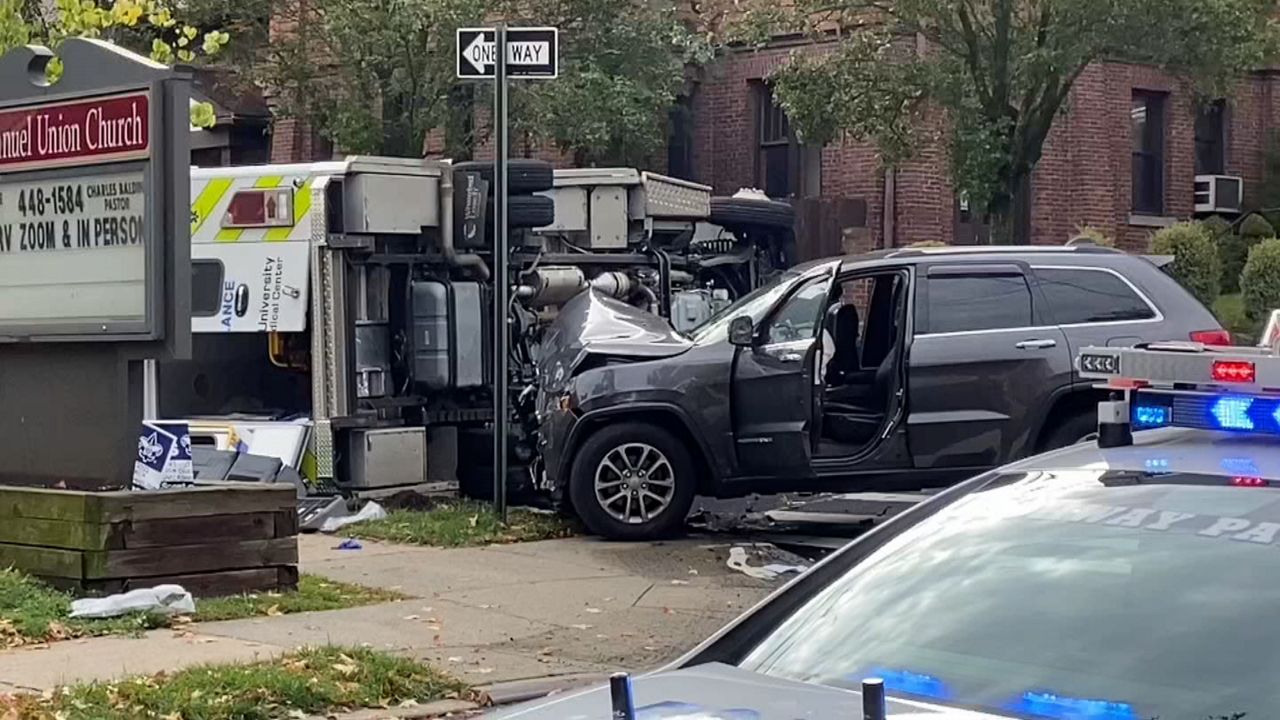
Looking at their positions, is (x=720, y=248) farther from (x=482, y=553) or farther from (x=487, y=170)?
(x=482, y=553)

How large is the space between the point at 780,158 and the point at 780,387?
13226 millimetres

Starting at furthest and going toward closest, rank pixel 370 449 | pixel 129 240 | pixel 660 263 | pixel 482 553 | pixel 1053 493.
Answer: pixel 660 263 → pixel 370 449 → pixel 482 553 → pixel 129 240 → pixel 1053 493

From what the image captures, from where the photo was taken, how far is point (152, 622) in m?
9.32

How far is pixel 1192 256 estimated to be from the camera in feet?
75.7

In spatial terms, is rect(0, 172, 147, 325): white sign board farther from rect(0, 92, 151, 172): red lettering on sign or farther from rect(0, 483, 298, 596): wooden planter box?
rect(0, 483, 298, 596): wooden planter box

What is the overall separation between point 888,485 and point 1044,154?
44.2 feet

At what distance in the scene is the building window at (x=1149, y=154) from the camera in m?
26.4

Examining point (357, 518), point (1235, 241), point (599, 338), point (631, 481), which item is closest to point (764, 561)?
point (631, 481)

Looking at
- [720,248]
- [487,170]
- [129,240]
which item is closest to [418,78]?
[720,248]

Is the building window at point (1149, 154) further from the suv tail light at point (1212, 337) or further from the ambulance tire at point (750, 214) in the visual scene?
the suv tail light at point (1212, 337)

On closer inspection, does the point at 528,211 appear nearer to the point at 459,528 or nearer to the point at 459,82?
the point at 459,528

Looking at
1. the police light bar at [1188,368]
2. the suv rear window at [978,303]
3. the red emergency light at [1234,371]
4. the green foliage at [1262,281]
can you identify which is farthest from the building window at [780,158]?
the red emergency light at [1234,371]

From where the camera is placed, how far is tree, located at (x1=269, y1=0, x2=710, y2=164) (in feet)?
70.3

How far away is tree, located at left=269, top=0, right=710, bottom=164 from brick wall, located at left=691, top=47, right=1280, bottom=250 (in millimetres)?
2231
